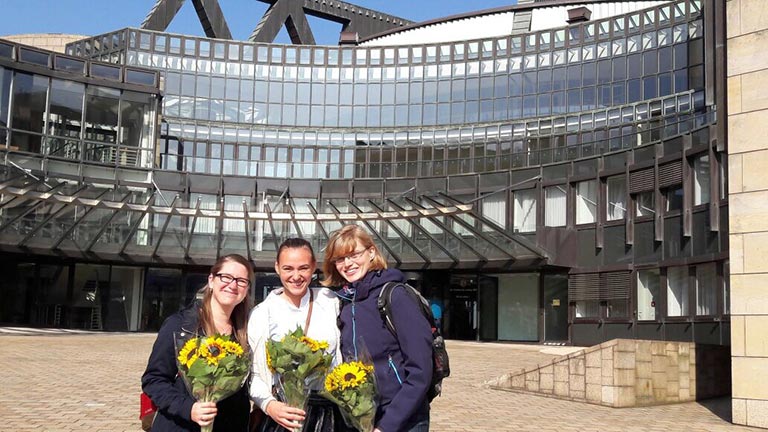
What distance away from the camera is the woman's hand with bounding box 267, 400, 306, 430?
3797mm

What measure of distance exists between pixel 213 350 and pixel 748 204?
9.48 metres

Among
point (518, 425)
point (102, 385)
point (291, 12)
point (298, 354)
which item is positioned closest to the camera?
point (298, 354)

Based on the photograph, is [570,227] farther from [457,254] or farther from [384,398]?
[384,398]

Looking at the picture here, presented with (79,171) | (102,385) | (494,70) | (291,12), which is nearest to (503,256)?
(494,70)

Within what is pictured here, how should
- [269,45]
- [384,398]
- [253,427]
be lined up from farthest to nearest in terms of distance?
[269,45]
[253,427]
[384,398]

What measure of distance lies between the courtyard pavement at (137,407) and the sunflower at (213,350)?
6243mm

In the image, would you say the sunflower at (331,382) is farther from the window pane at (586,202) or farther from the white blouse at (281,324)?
the window pane at (586,202)

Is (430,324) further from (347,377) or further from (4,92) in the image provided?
(4,92)

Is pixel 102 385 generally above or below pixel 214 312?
below

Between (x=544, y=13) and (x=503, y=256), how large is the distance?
20.0m

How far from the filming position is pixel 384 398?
4.01 m

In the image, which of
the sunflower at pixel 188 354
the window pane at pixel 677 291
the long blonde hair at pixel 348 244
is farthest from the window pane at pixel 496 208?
the sunflower at pixel 188 354

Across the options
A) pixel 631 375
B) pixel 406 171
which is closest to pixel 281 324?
pixel 631 375

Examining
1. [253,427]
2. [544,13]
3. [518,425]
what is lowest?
[518,425]
